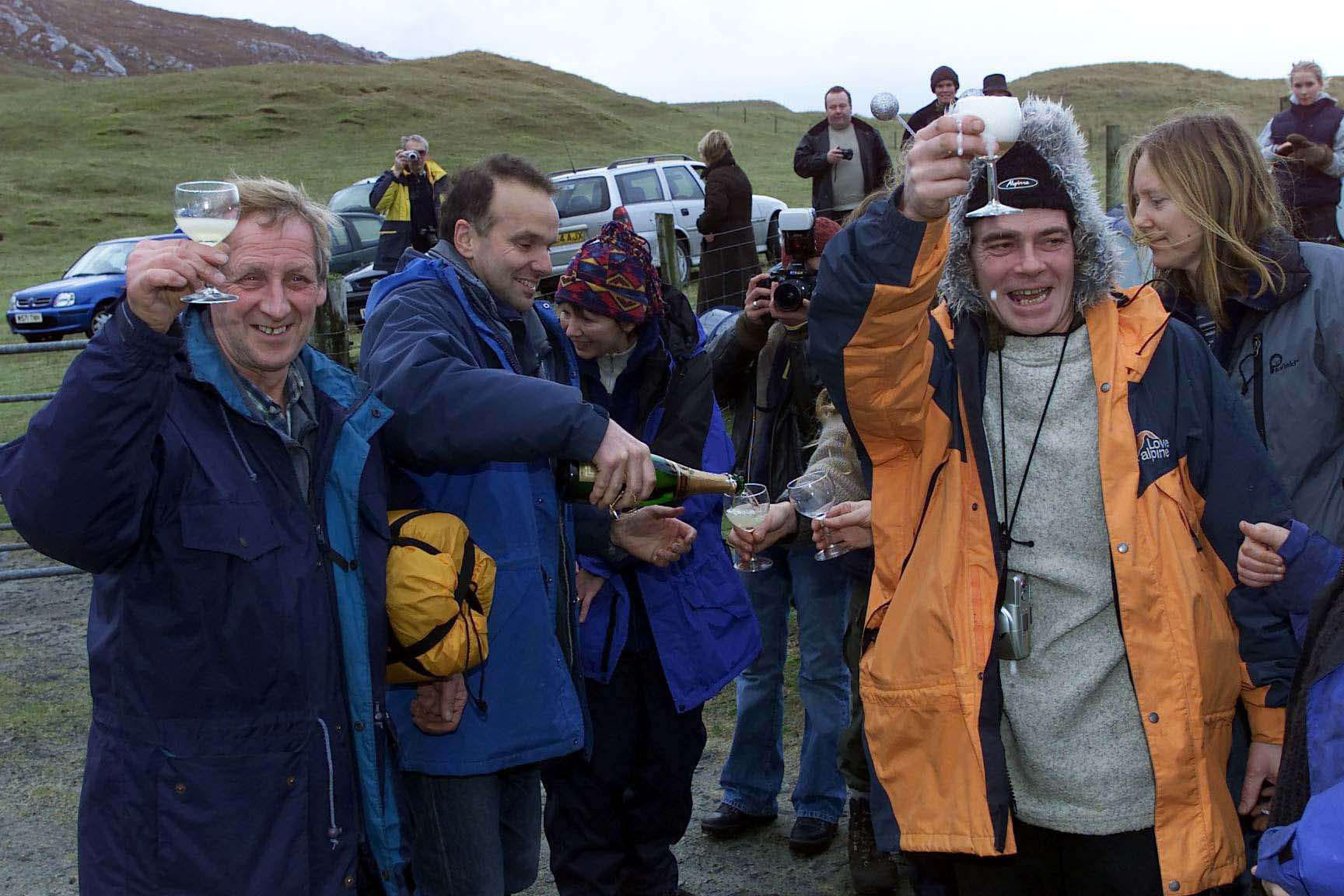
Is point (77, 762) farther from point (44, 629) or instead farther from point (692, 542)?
point (692, 542)

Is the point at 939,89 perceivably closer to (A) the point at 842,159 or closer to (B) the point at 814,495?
(A) the point at 842,159

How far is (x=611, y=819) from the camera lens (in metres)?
3.91

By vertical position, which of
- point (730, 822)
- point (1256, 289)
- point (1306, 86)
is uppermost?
point (1306, 86)

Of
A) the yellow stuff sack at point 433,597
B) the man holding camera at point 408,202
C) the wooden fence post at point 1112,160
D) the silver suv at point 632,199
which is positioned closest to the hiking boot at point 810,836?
the yellow stuff sack at point 433,597

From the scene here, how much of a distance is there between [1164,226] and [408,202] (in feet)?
34.7

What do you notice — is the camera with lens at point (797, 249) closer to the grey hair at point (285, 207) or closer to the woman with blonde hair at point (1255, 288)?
the woman with blonde hair at point (1255, 288)

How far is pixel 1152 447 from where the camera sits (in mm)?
2484

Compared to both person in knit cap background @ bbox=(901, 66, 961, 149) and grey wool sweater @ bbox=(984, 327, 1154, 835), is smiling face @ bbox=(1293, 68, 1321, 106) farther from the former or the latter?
grey wool sweater @ bbox=(984, 327, 1154, 835)

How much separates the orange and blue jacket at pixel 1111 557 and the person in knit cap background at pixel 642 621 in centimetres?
124

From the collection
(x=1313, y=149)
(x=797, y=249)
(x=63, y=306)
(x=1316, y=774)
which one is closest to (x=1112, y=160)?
(x=1313, y=149)

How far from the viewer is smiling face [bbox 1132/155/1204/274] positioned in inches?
129

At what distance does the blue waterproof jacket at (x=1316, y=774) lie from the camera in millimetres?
1597

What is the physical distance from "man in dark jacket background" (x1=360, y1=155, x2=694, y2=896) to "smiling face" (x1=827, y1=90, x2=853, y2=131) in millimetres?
7558

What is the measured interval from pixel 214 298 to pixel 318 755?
94 cm
